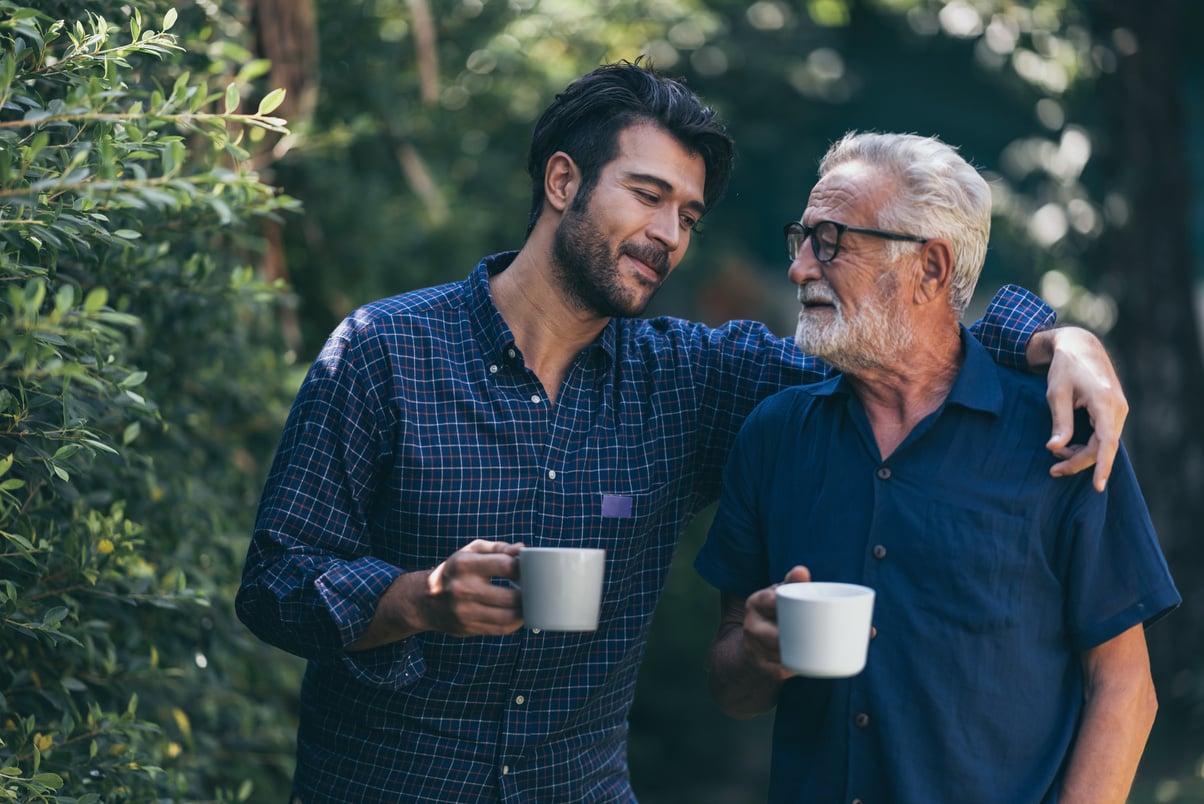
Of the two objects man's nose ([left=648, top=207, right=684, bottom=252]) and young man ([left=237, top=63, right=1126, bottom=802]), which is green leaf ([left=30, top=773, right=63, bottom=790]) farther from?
man's nose ([left=648, top=207, right=684, bottom=252])

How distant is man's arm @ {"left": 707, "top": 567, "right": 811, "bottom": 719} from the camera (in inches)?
83.0

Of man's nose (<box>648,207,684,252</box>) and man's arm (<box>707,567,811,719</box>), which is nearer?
man's arm (<box>707,567,811,719</box>)

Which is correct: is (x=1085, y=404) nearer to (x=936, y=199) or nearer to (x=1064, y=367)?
(x=1064, y=367)

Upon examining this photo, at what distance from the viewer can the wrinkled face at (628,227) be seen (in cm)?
272

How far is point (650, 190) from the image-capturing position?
9.11ft

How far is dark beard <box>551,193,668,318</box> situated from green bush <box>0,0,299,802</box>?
0.67 metres

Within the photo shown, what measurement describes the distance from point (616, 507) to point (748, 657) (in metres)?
0.50

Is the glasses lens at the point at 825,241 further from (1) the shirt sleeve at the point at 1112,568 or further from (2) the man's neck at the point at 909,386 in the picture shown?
(1) the shirt sleeve at the point at 1112,568

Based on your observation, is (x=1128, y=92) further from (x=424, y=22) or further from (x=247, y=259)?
(x=247, y=259)

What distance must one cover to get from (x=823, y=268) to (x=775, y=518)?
1.58 ft

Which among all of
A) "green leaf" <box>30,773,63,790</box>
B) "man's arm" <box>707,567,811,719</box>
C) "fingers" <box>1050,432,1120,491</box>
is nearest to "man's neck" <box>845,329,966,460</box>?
"fingers" <box>1050,432,1120,491</box>

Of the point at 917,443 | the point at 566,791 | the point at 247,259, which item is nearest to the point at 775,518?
the point at 917,443

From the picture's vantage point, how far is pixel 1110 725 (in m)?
2.23

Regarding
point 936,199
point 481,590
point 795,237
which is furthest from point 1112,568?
point 481,590
